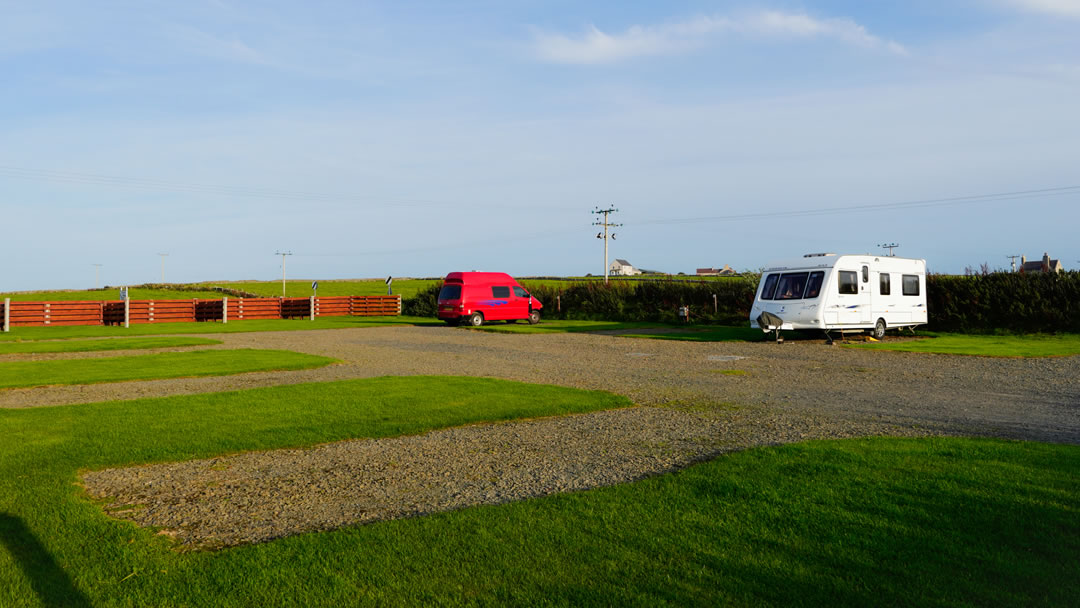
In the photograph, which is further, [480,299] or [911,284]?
[480,299]

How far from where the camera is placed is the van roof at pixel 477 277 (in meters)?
30.9

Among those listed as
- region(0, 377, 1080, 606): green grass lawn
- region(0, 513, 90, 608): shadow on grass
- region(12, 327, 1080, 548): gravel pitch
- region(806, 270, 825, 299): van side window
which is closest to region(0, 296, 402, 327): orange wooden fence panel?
region(12, 327, 1080, 548): gravel pitch

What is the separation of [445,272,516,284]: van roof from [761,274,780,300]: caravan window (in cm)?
1241

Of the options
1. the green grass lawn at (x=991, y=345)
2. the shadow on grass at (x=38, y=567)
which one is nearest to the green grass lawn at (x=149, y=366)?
the shadow on grass at (x=38, y=567)

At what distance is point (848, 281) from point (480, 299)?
48.7ft

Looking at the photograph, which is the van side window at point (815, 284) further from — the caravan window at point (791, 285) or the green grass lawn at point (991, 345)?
the green grass lawn at point (991, 345)

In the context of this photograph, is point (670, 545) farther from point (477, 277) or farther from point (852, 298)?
point (477, 277)

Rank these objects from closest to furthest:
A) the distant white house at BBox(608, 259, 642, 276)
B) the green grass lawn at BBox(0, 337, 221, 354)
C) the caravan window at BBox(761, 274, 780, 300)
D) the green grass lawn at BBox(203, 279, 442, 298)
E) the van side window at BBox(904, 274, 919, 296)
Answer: the green grass lawn at BBox(0, 337, 221, 354) < the caravan window at BBox(761, 274, 780, 300) < the van side window at BBox(904, 274, 919, 296) < the green grass lawn at BBox(203, 279, 442, 298) < the distant white house at BBox(608, 259, 642, 276)

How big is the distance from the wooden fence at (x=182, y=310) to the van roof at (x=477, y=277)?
1398 centimetres

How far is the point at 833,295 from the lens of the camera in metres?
20.5

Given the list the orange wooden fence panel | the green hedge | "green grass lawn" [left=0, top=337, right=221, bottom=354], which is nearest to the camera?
"green grass lawn" [left=0, top=337, right=221, bottom=354]

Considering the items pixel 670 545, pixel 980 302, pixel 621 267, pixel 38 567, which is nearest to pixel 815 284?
pixel 980 302

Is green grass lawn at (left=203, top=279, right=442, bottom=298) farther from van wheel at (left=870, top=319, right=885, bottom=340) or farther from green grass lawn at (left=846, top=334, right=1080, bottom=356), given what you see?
green grass lawn at (left=846, top=334, right=1080, bottom=356)

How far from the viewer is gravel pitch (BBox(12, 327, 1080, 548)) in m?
5.52
